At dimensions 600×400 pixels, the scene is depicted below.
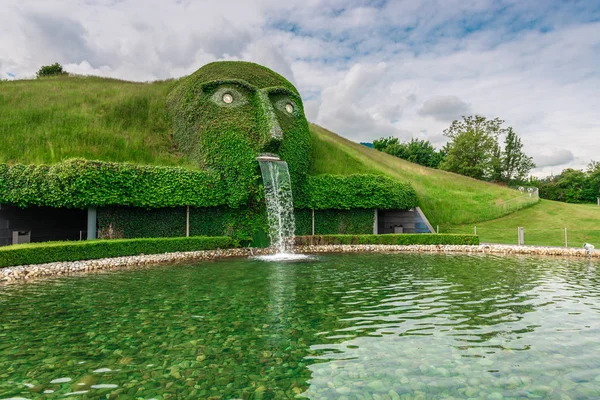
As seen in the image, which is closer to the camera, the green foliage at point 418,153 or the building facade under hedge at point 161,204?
the building facade under hedge at point 161,204

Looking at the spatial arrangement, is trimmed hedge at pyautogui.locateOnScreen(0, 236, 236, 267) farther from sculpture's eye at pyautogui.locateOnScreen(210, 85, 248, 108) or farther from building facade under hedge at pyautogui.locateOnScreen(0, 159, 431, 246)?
sculpture's eye at pyautogui.locateOnScreen(210, 85, 248, 108)

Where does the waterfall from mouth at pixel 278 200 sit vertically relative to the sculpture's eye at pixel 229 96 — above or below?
below

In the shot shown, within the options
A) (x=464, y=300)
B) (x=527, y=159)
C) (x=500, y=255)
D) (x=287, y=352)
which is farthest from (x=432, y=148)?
(x=287, y=352)

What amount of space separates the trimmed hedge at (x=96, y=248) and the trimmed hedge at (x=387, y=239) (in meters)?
5.85

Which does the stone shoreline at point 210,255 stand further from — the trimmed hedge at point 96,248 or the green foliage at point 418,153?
the green foliage at point 418,153

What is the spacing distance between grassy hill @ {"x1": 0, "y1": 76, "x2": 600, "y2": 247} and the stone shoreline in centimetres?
470

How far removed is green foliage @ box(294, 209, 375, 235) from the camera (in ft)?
89.2

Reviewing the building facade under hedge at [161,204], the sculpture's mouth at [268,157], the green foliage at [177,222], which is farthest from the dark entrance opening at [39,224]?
the sculpture's mouth at [268,157]

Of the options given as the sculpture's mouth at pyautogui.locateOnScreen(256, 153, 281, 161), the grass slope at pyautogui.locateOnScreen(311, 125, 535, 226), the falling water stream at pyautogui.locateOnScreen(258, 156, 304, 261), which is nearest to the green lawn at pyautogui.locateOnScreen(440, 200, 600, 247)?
the grass slope at pyautogui.locateOnScreen(311, 125, 535, 226)

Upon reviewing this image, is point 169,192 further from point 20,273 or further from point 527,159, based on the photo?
point 527,159

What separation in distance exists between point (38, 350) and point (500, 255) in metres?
21.4

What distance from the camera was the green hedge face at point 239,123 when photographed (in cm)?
2280

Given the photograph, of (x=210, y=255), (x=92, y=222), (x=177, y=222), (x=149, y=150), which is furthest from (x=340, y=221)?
(x=92, y=222)

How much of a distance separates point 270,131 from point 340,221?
9177 mm
